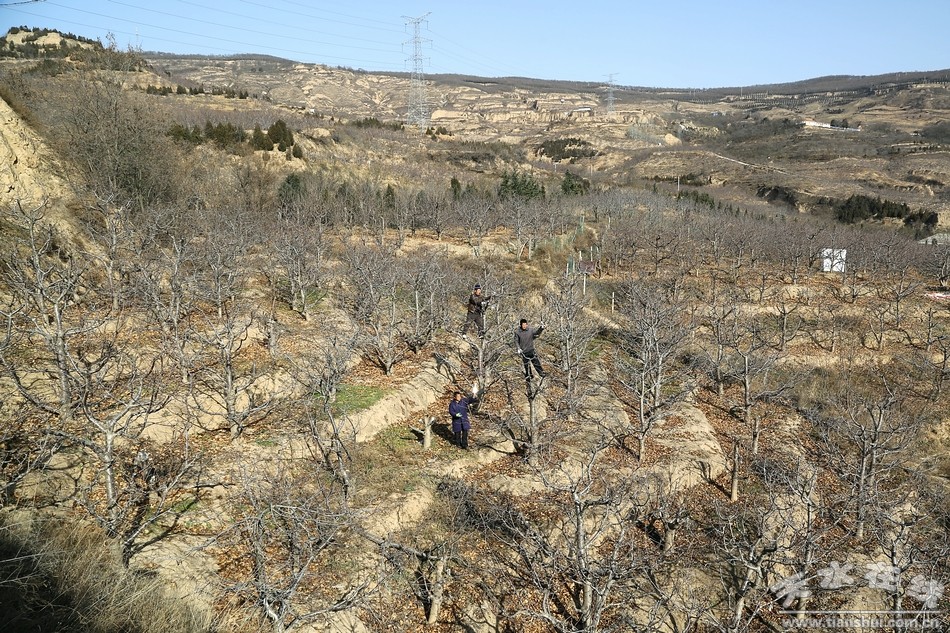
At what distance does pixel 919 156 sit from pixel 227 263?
369 feet

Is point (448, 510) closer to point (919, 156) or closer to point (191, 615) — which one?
point (191, 615)

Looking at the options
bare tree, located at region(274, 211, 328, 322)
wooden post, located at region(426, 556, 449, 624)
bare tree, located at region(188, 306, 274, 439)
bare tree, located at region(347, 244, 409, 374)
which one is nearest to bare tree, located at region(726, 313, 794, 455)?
wooden post, located at region(426, 556, 449, 624)

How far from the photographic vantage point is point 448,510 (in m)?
10.7

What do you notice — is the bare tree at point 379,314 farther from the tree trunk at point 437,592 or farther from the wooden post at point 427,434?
the tree trunk at point 437,592

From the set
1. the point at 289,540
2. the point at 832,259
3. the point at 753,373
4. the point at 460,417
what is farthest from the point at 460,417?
the point at 832,259

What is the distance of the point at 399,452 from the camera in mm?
12375

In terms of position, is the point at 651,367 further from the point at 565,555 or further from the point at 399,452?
the point at 399,452

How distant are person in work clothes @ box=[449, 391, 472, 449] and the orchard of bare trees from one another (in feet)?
1.67

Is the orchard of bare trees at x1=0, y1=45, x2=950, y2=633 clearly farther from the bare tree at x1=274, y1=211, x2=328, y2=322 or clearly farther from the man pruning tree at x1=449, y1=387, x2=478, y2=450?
the man pruning tree at x1=449, y1=387, x2=478, y2=450

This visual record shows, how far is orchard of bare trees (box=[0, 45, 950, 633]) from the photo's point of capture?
24.8ft

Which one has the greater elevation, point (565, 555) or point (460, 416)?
point (460, 416)

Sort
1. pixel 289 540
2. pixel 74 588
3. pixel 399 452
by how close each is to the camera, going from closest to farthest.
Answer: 1. pixel 74 588
2. pixel 289 540
3. pixel 399 452

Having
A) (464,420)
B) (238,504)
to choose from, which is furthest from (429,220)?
(238,504)

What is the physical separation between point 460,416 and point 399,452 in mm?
1669
